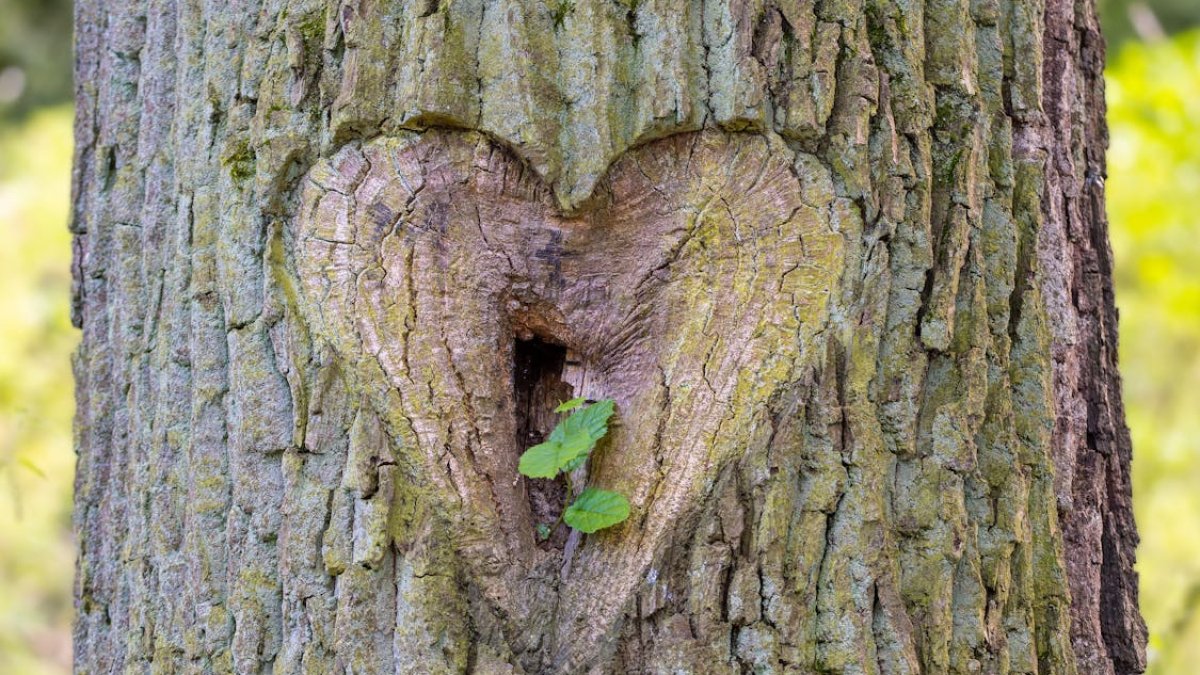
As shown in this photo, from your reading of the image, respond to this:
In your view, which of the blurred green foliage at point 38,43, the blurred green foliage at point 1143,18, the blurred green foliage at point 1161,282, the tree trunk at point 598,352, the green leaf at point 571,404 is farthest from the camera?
the blurred green foliage at point 38,43

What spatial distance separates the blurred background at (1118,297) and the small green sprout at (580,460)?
2625 millimetres

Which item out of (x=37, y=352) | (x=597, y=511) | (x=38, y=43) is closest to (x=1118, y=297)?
(x=597, y=511)

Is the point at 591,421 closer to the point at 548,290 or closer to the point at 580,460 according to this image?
the point at 580,460

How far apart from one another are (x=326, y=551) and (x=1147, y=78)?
565 centimetres

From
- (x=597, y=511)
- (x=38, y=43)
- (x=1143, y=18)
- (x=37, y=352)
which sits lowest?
(x=597, y=511)

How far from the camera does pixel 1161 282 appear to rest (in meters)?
5.57

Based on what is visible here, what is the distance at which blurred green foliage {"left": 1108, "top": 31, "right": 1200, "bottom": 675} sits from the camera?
5.21 m

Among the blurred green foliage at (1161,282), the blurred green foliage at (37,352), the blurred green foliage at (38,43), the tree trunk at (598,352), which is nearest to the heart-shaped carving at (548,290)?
the tree trunk at (598,352)

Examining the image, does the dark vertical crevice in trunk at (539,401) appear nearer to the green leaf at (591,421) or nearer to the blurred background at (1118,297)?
the green leaf at (591,421)

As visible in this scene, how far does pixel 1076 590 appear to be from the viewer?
1.62 metres

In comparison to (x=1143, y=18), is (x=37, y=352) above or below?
below

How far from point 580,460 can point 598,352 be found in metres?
0.17

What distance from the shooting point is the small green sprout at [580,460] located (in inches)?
54.9

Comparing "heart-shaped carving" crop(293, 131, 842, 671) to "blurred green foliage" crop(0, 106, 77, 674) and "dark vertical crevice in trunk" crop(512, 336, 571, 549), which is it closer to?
"dark vertical crevice in trunk" crop(512, 336, 571, 549)
